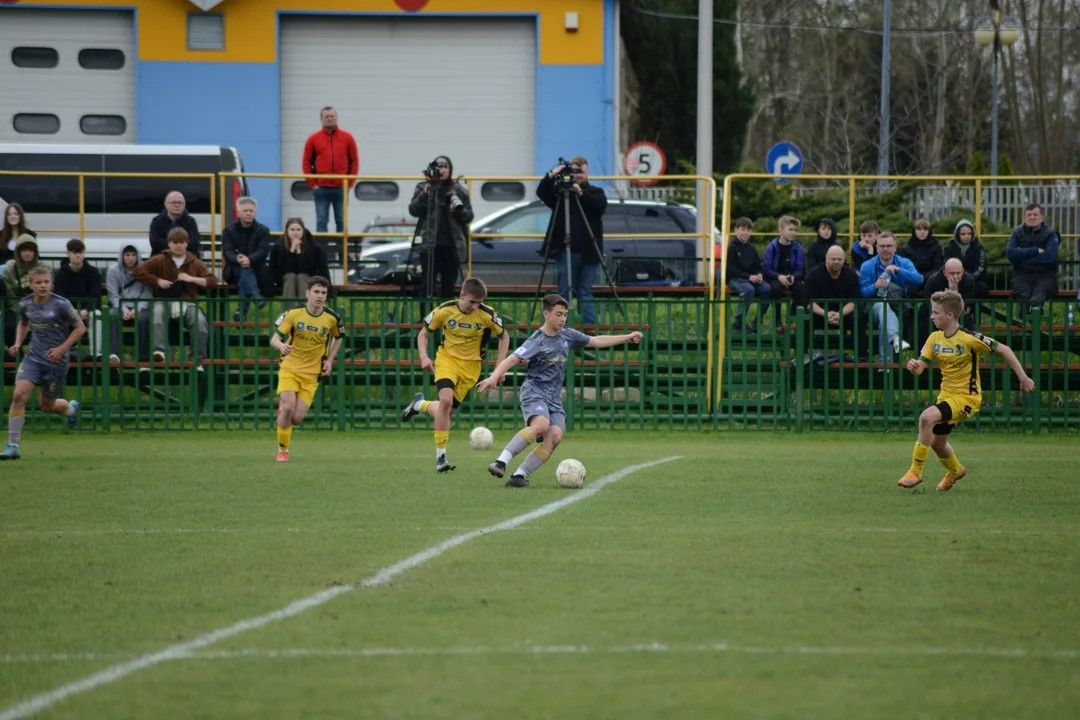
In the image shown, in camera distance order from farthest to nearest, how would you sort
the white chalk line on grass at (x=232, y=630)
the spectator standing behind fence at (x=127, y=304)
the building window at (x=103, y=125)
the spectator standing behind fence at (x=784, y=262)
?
the building window at (x=103, y=125) → the spectator standing behind fence at (x=784, y=262) → the spectator standing behind fence at (x=127, y=304) → the white chalk line on grass at (x=232, y=630)

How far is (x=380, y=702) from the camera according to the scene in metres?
5.49

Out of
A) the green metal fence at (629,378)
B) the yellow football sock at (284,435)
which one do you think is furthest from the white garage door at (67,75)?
the yellow football sock at (284,435)

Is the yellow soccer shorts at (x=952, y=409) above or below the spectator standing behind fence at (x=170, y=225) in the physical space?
below

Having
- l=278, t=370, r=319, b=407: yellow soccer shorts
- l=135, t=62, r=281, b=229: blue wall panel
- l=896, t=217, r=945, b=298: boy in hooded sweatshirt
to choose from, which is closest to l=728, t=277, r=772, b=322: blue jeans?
l=896, t=217, r=945, b=298: boy in hooded sweatshirt

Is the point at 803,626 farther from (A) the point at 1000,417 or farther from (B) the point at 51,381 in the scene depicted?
(A) the point at 1000,417

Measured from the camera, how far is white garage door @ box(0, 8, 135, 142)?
31078mm

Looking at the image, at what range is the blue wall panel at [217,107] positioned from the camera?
3094 centimetres

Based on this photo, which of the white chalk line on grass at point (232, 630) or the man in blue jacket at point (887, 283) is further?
the man in blue jacket at point (887, 283)

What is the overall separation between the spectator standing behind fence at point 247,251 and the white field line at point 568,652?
13.7 m

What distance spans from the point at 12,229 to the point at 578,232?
7.13 metres

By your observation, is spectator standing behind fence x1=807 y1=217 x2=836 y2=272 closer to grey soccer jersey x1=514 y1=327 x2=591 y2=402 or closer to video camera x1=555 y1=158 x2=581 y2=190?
video camera x1=555 y1=158 x2=581 y2=190

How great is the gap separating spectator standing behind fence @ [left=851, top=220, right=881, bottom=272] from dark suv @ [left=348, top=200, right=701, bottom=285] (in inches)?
106

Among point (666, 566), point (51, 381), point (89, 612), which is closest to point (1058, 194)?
point (51, 381)

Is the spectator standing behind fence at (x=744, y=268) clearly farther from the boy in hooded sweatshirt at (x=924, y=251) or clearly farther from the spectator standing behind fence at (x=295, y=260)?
the spectator standing behind fence at (x=295, y=260)
